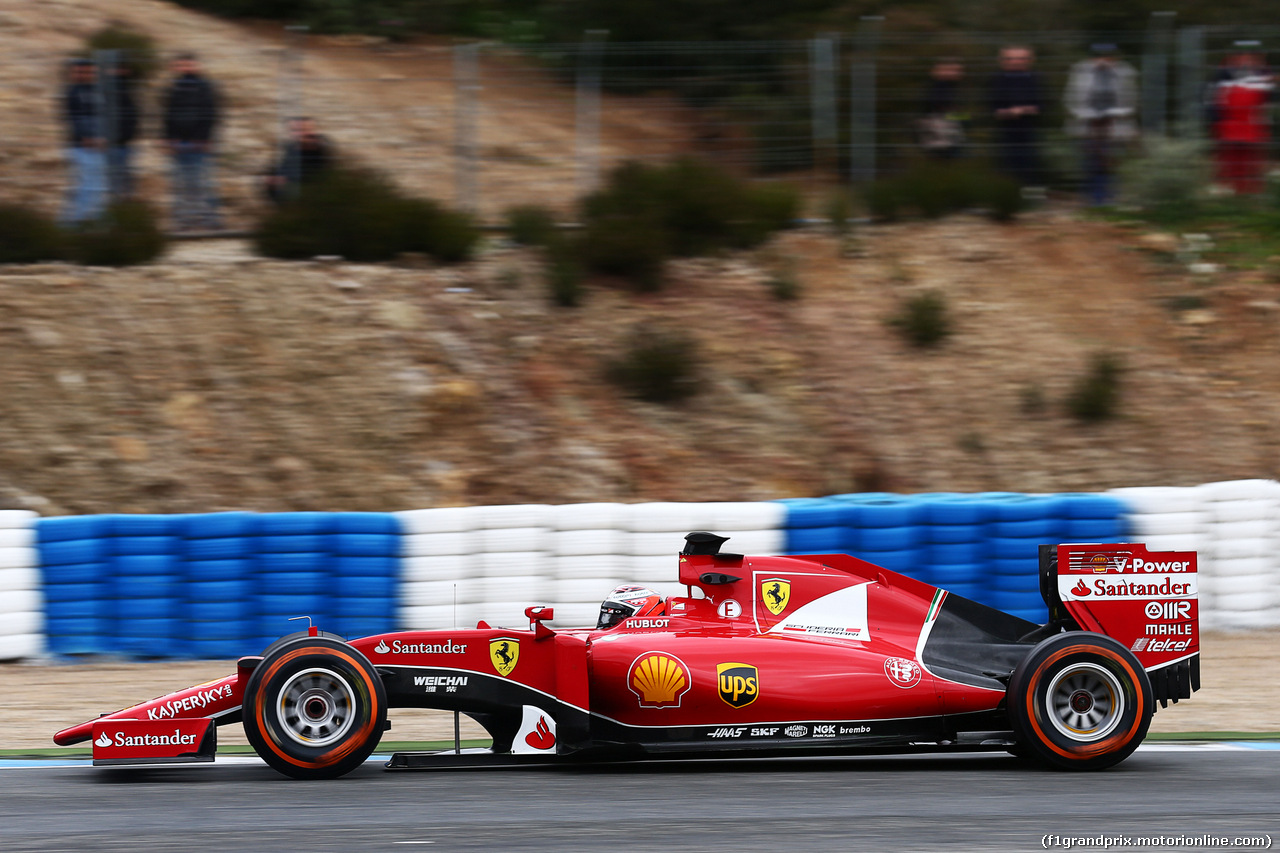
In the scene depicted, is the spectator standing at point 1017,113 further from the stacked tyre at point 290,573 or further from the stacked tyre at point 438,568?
the stacked tyre at point 290,573

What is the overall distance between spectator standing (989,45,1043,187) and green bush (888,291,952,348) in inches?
86.8

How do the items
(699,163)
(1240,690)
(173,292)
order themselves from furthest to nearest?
(699,163) → (173,292) → (1240,690)

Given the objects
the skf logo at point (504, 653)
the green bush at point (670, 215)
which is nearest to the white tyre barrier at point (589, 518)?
the skf logo at point (504, 653)

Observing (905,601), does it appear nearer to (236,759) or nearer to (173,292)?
(236,759)

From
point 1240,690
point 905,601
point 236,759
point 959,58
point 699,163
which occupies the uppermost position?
point 959,58

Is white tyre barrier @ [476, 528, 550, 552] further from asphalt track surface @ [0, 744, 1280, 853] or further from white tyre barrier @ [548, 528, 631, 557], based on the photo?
asphalt track surface @ [0, 744, 1280, 853]

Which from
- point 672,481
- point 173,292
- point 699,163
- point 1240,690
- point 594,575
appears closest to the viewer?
point 1240,690

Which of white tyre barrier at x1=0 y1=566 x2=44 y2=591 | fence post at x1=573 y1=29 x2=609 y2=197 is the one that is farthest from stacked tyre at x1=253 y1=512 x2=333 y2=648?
fence post at x1=573 y1=29 x2=609 y2=197

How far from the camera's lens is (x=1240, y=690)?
8359 mm

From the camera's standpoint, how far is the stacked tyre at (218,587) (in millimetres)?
9156

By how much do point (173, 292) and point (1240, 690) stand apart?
33.5 ft

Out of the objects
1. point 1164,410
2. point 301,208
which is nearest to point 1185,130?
point 1164,410

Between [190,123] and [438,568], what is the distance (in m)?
6.43

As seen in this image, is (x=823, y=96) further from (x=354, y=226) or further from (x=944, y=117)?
(x=354, y=226)
